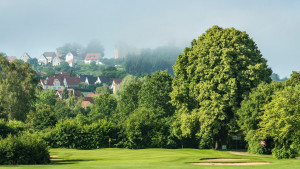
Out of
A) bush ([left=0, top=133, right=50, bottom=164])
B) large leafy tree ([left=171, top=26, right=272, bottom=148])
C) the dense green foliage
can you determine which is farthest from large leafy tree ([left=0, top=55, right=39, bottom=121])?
the dense green foliage

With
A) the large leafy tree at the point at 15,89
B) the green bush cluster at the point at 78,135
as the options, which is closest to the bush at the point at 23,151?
the green bush cluster at the point at 78,135

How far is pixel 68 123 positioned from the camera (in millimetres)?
70562

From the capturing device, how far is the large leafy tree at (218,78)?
59594 millimetres

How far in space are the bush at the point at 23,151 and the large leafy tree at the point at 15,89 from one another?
40427 millimetres

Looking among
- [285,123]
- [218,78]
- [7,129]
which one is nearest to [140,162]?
[285,123]

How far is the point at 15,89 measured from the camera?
8088cm

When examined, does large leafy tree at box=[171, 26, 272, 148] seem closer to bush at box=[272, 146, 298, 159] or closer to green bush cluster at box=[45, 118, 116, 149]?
bush at box=[272, 146, 298, 159]

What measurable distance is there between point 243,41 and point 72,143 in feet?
102

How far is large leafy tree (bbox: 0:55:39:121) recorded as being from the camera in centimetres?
7962

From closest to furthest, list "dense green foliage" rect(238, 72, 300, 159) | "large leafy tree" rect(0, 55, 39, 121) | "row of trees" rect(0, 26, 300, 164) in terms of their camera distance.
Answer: "dense green foliage" rect(238, 72, 300, 159), "row of trees" rect(0, 26, 300, 164), "large leafy tree" rect(0, 55, 39, 121)

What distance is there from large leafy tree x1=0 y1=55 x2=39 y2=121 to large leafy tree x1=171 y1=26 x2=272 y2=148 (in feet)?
104

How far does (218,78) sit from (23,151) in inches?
1193

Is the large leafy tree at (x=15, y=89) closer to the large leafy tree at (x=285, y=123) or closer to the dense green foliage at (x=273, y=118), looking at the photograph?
the dense green foliage at (x=273, y=118)

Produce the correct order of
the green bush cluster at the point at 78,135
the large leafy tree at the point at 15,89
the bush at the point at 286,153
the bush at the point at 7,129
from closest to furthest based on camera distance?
the bush at the point at 286,153, the bush at the point at 7,129, the green bush cluster at the point at 78,135, the large leafy tree at the point at 15,89
